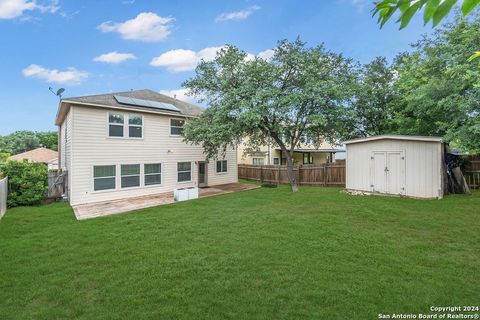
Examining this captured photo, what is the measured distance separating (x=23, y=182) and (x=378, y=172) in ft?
50.2

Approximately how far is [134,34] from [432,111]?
1666 centimetres

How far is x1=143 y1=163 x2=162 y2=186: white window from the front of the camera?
13504mm

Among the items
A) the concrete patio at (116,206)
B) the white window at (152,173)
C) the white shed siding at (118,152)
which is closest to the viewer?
the concrete patio at (116,206)

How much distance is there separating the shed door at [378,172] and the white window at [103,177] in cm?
1224

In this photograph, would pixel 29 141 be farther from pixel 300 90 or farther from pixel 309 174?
pixel 300 90

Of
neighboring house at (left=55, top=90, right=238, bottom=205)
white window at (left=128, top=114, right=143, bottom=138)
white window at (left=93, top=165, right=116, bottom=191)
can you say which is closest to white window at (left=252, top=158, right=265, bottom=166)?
neighboring house at (left=55, top=90, right=238, bottom=205)

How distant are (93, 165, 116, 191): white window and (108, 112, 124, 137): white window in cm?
160

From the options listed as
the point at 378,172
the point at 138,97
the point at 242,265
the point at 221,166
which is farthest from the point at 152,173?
the point at 378,172

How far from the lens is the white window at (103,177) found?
11.8 meters

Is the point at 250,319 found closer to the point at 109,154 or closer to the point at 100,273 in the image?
the point at 100,273

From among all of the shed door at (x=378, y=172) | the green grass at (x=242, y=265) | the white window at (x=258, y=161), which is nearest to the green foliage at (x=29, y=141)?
the white window at (x=258, y=161)

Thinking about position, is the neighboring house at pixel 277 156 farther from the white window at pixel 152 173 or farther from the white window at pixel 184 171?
the white window at pixel 152 173

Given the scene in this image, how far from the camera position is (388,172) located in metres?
11.4

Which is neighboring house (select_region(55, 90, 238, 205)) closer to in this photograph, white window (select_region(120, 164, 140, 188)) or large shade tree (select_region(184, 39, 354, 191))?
white window (select_region(120, 164, 140, 188))
